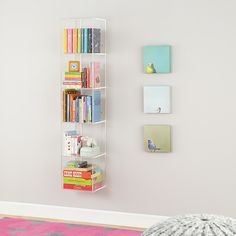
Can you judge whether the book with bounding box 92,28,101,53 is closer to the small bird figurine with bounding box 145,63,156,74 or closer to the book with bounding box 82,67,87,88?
the book with bounding box 82,67,87,88

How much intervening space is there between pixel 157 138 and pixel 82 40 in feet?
3.43

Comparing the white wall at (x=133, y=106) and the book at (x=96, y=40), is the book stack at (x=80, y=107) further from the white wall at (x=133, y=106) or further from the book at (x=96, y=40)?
the book at (x=96, y=40)

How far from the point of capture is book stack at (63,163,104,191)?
13.2ft

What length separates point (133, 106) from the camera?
162 inches

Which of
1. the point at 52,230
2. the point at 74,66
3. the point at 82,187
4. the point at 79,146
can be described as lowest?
the point at 52,230

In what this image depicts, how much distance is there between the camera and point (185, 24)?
12.7 ft

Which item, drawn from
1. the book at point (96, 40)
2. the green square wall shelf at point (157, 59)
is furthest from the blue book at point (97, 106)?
the green square wall shelf at point (157, 59)

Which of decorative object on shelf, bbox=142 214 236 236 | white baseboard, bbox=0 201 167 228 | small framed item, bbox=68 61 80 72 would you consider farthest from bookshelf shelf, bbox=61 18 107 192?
decorative object on shelf, bbox=142 214 236 236

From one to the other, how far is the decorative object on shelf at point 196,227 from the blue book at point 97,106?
10.7ft

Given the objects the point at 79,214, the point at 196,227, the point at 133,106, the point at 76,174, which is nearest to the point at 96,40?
the point at 133,106

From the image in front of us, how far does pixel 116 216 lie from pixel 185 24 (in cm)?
178

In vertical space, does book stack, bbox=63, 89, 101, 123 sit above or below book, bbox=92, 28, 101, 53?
below

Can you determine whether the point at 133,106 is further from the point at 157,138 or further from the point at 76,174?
the point at 76,174

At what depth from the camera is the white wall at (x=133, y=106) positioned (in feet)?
12.6
